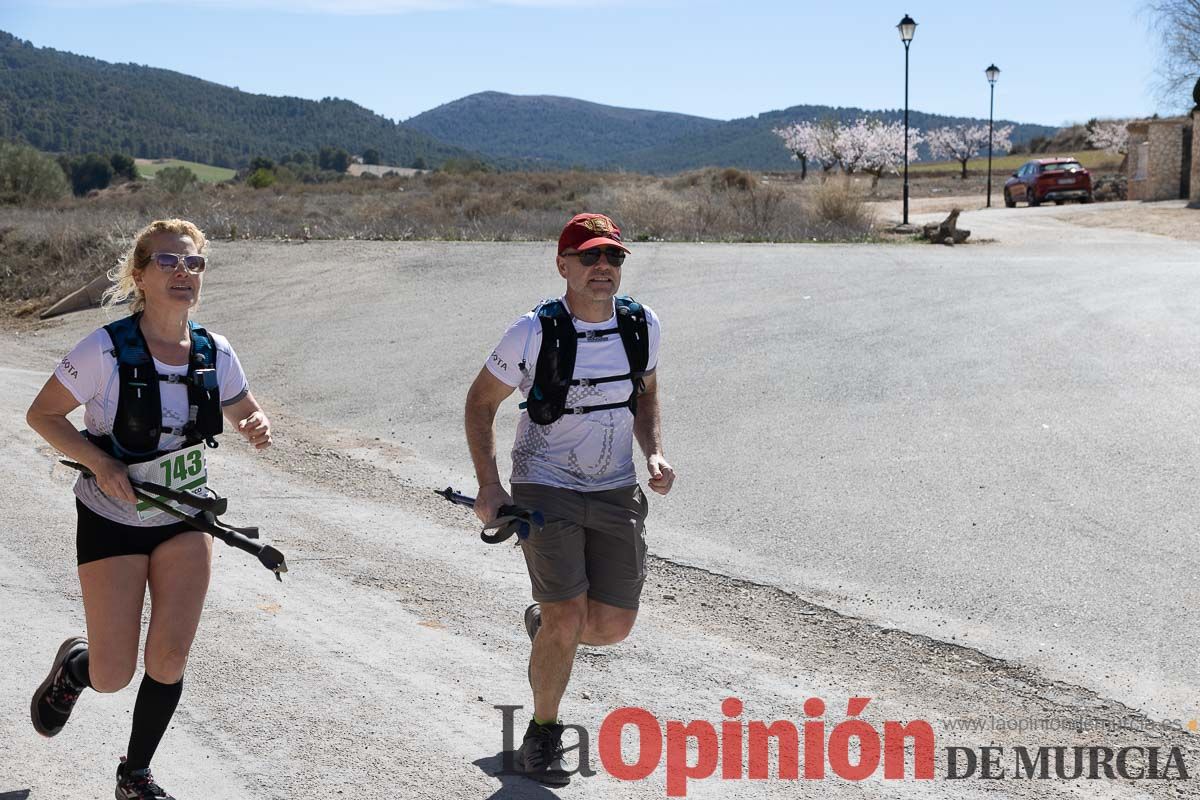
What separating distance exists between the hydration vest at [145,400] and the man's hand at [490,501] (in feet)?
2.82

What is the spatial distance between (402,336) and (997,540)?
27.5 ft

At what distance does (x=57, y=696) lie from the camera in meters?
3.96

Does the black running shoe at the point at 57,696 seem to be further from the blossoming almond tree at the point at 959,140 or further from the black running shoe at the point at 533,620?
the blossoming almond tree at the point at 959,140

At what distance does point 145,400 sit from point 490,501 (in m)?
1.09

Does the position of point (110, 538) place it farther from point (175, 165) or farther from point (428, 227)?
point (175, 165)

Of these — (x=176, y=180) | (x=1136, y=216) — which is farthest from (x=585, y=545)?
(x=176, y=180)

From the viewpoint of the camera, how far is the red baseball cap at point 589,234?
4023 millimetres

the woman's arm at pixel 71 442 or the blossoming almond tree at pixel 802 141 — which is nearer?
the woman's arm at pixel 71 442

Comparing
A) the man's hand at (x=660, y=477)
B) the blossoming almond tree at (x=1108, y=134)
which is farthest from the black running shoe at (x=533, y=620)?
the blossoming almond tree at (x=1108, y=134)

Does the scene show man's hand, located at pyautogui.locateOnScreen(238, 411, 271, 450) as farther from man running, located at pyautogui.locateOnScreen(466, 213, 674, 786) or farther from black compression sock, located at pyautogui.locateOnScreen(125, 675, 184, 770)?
black compression sock, located at pyautogui.locateOnScreen(125, 675, 184, 770)

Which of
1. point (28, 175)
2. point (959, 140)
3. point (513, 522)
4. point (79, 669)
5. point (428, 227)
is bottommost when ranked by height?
point (79, 669)

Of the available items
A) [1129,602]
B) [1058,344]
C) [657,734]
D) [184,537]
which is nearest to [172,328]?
[184,537]

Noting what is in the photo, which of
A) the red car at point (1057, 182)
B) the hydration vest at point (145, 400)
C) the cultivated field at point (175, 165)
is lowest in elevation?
the hydration vest at point (145, 400)

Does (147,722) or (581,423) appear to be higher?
(581,423)
